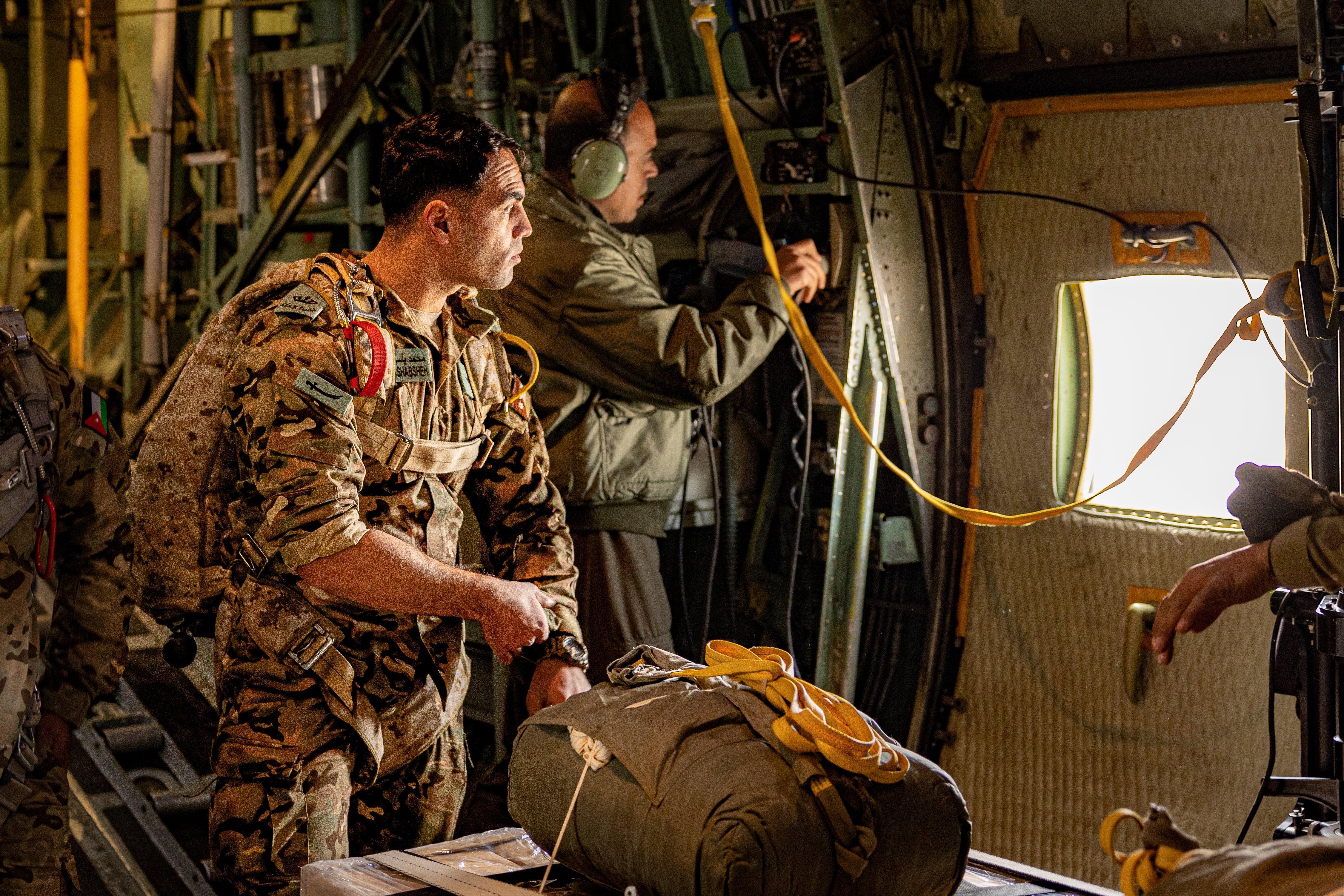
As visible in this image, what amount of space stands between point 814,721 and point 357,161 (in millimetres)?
4133

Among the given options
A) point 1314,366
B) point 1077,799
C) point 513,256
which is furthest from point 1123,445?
point 513,256

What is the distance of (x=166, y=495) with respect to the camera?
2475mm

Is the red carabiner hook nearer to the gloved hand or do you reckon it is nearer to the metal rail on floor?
the metal rail on floor

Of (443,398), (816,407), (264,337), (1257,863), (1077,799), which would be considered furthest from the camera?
(816,407)

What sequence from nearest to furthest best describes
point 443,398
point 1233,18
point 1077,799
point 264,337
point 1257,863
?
point 1257,863 < point 264,337 < point 443,398 < point 1233,18 < point 1077,799

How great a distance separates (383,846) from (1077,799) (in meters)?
2.01

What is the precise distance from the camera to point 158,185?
6465 millimetres

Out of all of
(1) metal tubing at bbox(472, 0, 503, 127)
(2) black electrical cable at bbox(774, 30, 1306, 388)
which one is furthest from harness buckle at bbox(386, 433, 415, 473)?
(1) metal tubing at bbox(472, 0, 503, 127)

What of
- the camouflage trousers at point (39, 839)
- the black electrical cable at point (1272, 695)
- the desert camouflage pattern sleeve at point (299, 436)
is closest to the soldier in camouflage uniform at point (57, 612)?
the camouflage trousers at point (39, 839)

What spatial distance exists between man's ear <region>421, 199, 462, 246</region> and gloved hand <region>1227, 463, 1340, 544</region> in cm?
148

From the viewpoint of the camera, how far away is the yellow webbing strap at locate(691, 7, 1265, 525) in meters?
2.58

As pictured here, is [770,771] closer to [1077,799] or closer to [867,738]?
[867,738]

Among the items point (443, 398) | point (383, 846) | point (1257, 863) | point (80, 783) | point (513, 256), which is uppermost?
point (513, 256)

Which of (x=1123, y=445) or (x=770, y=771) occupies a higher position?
(x=1123, y=445)
